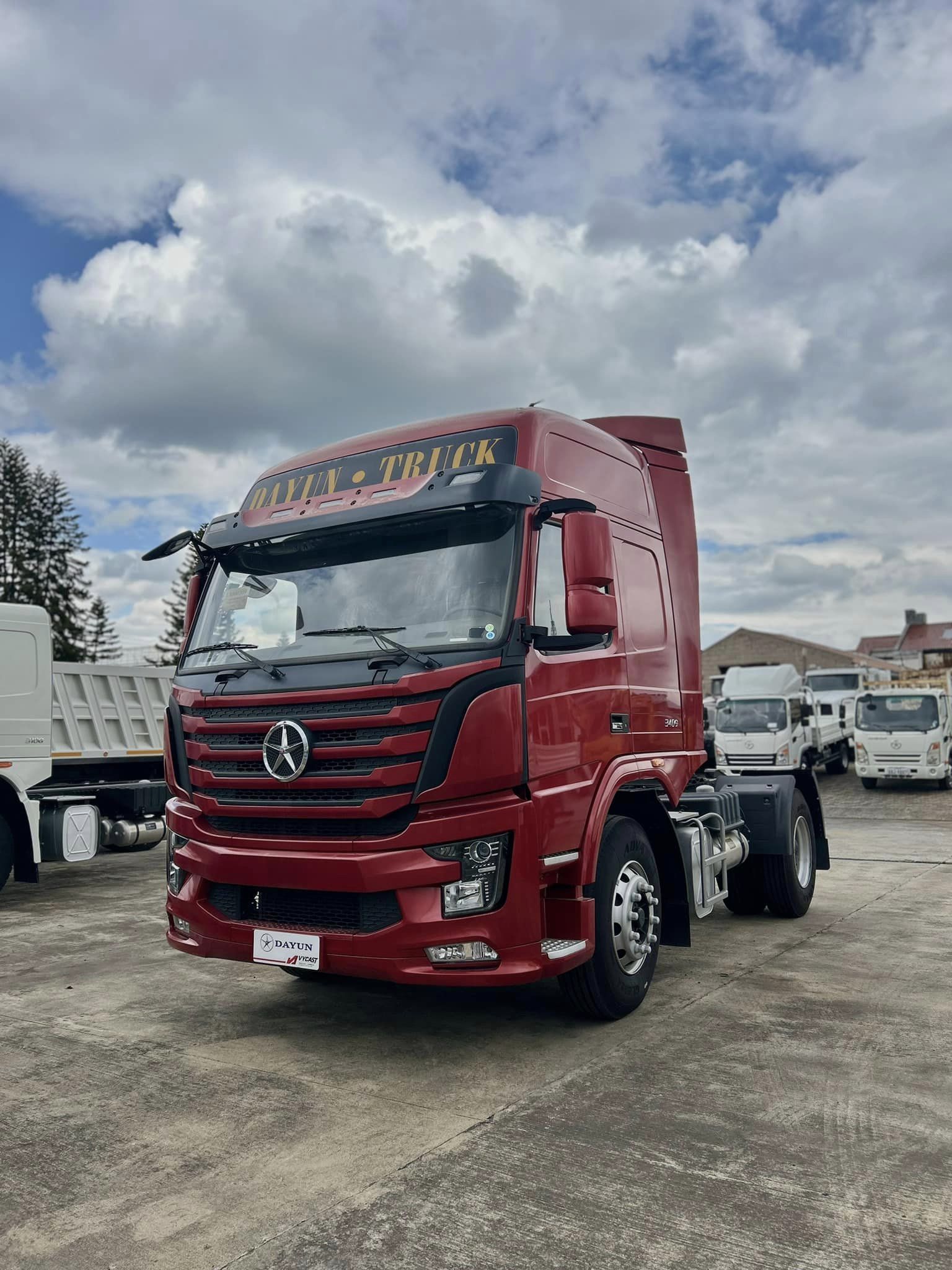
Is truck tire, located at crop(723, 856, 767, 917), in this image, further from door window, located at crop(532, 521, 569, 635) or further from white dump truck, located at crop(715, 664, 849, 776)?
white dump truck, located at crop(715, 664, 849, 776)

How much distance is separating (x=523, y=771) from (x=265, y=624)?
5.05 feet

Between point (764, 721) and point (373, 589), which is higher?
point (373, 589)

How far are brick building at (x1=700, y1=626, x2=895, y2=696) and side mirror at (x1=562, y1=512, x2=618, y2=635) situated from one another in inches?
2313

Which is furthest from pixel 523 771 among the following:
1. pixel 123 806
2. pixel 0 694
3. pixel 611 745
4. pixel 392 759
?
pixel 123 806

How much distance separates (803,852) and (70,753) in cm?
757

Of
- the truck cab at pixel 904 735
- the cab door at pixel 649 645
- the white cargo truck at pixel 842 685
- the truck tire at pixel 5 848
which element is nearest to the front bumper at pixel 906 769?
the truck cab at pixel 904 735

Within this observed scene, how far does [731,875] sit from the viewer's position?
320 inches

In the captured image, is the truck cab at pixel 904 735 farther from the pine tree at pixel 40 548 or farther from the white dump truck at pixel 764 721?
the pine tree at pixel 40 548

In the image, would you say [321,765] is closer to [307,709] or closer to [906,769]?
[307,709]

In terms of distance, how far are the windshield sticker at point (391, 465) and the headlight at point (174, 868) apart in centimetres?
175

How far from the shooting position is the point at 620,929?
5324mm

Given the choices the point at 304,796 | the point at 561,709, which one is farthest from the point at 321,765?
the point at 561,709

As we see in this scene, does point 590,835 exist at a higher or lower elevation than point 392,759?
lower

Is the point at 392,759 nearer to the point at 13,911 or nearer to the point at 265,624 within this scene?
the point at 265,624
